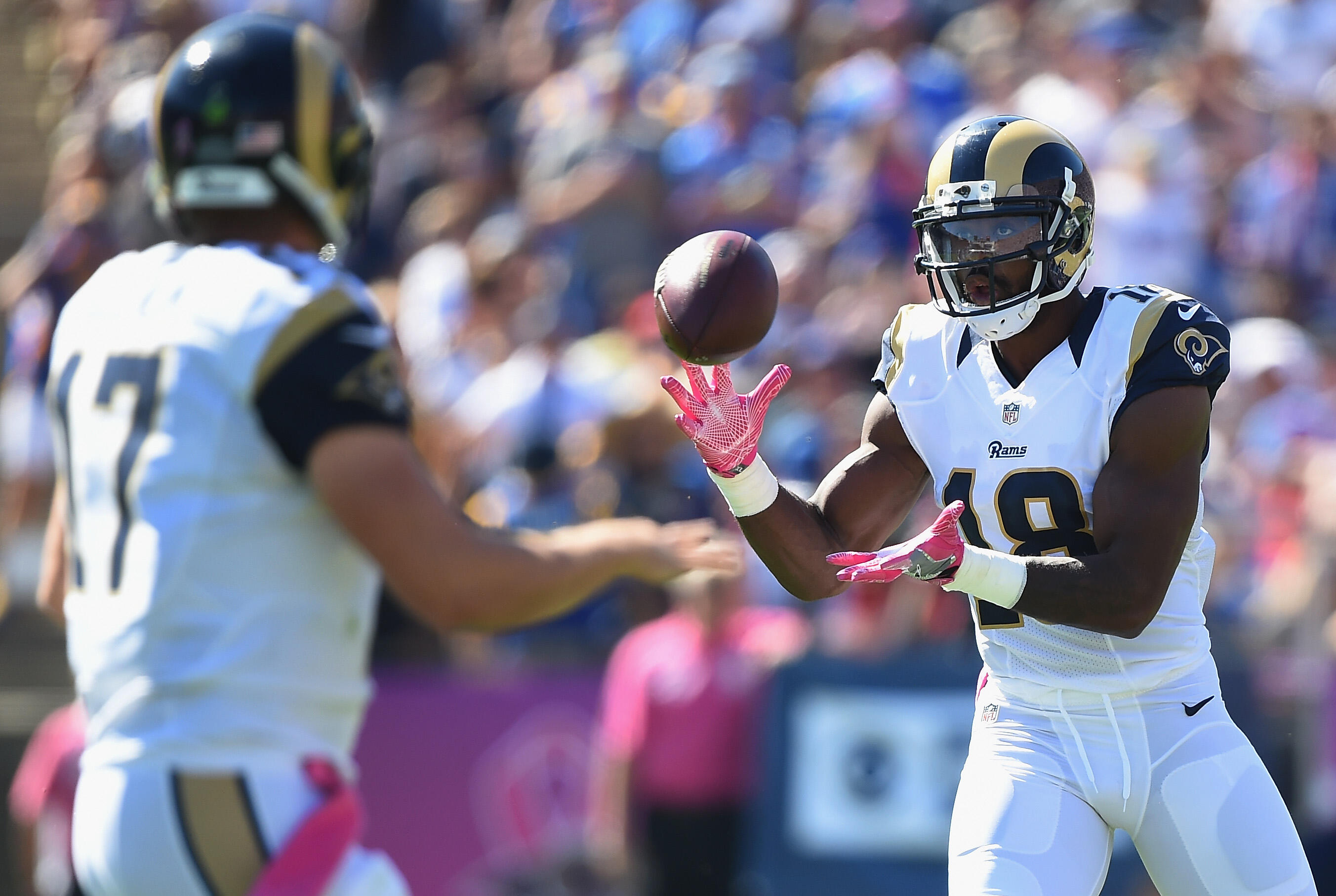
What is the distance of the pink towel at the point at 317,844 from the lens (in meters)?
3.00

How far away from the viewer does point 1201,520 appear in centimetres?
356

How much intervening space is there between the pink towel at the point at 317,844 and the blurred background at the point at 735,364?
3351 millimetres

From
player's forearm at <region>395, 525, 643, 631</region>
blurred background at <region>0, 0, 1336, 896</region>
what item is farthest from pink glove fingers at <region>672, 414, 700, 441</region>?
blurred background at <region>0, 0, 1336, 896</region>

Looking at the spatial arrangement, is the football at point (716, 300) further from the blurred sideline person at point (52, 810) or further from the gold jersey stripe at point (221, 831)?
the blurred sideline person at point (52, 810)

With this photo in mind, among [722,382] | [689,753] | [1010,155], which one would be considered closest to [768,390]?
[722,382]

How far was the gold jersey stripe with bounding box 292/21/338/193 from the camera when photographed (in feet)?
10.9

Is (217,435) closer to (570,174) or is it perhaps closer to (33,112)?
(570,174)

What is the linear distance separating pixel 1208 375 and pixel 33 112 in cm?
1196

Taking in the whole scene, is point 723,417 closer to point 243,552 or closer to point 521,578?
point 521,578

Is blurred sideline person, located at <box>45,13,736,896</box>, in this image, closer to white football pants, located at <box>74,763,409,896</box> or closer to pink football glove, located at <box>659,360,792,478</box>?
white football pants, located at <box>74,763,409,896</box>

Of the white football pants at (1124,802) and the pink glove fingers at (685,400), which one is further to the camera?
the pink glove fingers at (685,400)

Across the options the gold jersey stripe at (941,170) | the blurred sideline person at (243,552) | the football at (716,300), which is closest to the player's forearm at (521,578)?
the blurred sideline person at (243,552)

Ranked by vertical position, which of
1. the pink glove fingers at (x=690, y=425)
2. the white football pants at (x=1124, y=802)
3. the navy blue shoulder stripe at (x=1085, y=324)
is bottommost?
the white football pants at (x=1124, y=802)

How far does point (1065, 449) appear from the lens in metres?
3.48
